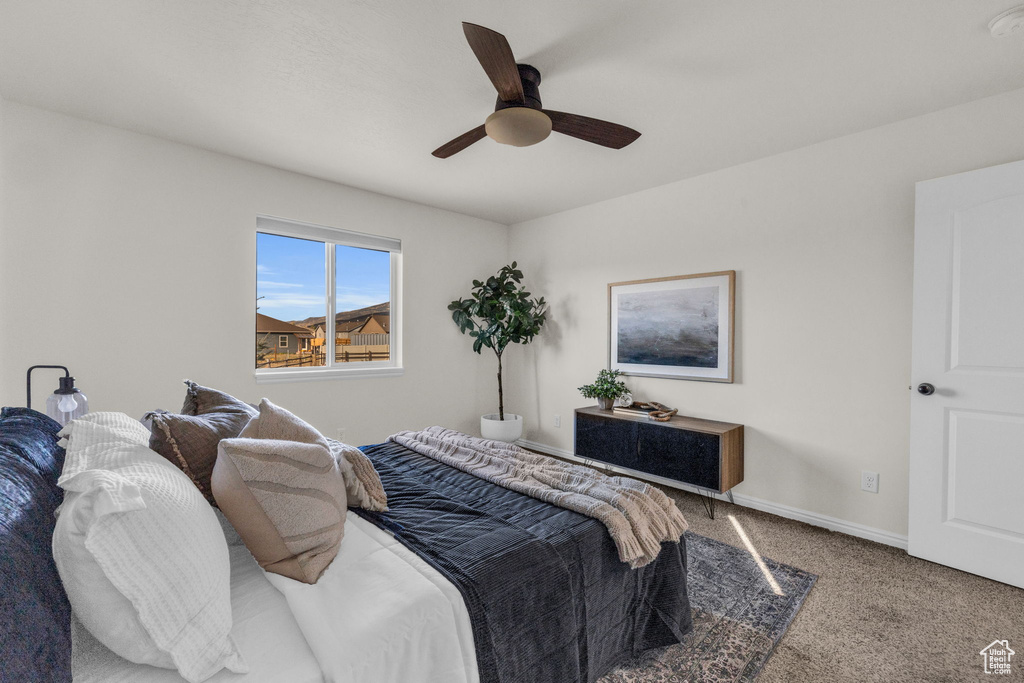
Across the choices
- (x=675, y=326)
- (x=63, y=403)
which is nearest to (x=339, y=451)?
(x=63, y=403)

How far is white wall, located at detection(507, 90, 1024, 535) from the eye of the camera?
257 centimetres

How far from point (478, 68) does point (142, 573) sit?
2.21m

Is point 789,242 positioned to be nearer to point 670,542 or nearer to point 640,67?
point 640,67

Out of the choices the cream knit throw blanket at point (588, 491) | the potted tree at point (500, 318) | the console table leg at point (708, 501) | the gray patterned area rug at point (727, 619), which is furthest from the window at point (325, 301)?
the gray patterned area rug at point (727, 619)

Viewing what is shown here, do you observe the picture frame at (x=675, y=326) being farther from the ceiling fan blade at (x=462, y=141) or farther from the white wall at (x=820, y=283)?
the ceiling fan blade at (x=462, y=141)

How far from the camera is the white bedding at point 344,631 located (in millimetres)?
896

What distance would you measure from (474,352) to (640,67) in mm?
3110

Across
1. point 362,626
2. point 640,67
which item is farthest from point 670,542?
point 640,67

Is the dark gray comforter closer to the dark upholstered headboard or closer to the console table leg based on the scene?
the dark upholstered headboard

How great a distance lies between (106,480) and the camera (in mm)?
836

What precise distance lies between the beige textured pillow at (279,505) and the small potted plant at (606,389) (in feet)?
9.16

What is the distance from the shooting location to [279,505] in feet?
3.85

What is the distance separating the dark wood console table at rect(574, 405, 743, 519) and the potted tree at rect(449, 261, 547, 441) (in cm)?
104

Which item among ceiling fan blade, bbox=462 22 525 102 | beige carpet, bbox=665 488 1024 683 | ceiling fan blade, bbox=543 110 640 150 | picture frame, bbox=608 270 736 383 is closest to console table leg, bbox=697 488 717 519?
beige carpet, bbox=665 488 1024 683
